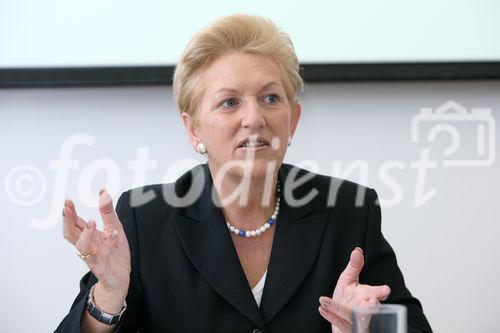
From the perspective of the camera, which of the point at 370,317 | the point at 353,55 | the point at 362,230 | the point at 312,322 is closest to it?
the point at 370,317

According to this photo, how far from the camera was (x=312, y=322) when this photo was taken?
67.7 inches

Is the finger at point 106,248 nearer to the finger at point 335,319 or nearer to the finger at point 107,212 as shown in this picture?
the finger at point 107,212

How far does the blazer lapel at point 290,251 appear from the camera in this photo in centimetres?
174

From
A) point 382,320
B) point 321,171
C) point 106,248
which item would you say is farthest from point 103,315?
point 321,171

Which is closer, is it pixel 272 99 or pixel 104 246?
pixel 104 246

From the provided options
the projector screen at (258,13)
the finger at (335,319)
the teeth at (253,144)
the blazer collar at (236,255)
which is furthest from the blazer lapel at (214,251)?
the projector screen at (258,13)

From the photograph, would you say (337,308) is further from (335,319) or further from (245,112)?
(245,112)

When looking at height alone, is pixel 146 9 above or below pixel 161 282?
above

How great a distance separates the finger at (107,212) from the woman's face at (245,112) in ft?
1.17

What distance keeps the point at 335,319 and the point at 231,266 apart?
425 mm

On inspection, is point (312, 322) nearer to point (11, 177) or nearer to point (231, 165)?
point (231, 165)

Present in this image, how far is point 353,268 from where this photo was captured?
144 centimetres

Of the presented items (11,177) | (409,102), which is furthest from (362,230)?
(11,177)

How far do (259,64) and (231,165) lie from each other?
0.25 m
